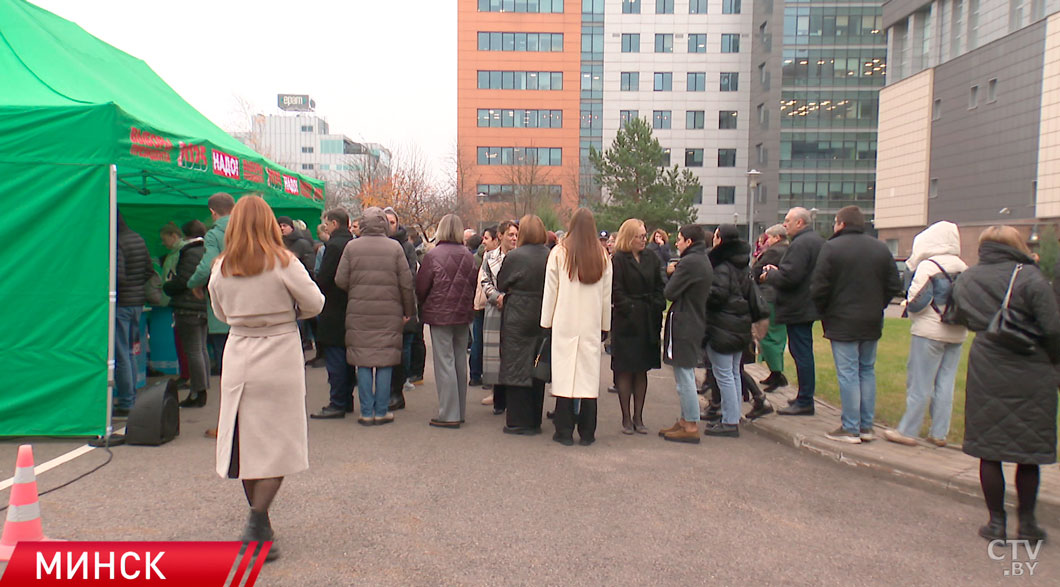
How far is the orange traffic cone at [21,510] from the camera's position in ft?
12.1

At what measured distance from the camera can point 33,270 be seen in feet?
19.6

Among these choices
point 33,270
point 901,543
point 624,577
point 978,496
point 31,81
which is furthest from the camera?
point 31,81

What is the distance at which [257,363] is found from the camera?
12.7ft

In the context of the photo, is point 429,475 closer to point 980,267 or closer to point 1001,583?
point 1001,583

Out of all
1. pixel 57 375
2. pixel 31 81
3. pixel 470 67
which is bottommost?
pixel 57 375

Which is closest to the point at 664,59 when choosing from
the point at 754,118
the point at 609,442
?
the point at 754,118

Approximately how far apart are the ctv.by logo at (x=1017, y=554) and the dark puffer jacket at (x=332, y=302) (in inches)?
222

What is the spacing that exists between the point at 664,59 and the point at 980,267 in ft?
206

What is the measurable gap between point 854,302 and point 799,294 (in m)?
1.22

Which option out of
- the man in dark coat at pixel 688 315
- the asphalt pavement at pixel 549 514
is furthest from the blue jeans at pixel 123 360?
the man in dark coat at pixel 688 315

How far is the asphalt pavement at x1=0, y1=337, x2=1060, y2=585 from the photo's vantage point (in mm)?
3832

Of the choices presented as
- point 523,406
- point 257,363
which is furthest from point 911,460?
point 257,363

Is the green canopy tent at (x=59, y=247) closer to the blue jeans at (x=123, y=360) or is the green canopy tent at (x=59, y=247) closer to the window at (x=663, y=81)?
the blue jeans at (x=123, y=360)

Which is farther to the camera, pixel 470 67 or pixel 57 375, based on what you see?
pixel 470 67
